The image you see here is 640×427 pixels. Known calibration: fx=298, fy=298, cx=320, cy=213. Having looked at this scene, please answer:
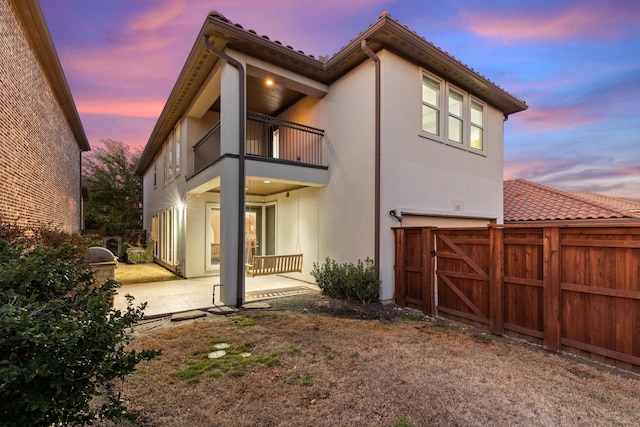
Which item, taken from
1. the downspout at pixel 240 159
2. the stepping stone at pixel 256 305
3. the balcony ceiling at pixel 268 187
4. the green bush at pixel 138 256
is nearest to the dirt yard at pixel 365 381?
the stepping stone at pixel 256 305

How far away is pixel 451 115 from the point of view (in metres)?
9.21

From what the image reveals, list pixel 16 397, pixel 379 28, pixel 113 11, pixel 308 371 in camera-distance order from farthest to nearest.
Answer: pixel 113 11 < pixel 379 28 < pixel 308 371 < pixel 16 397

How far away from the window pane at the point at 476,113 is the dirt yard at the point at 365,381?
294 inches

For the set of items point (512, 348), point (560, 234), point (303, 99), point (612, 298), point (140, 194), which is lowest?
point (512, 348)

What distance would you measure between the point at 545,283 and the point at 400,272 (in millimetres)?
3112

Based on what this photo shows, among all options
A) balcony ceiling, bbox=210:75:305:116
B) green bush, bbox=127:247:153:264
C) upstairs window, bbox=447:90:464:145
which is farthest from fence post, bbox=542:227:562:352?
green bush, bbox=127:247:153:264

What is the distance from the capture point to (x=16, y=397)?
5.02 feet

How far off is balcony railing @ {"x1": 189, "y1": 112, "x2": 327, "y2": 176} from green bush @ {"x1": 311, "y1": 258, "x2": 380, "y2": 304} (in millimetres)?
3317

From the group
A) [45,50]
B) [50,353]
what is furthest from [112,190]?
[50,353]

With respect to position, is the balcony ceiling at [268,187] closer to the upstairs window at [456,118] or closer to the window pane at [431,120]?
the window pane at [431,120]

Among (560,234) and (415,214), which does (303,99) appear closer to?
(415,214)

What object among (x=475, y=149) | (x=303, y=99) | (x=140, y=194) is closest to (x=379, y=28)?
(x=303, y=99)

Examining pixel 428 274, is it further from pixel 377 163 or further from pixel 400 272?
pixel 377 163

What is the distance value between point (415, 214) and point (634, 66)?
11.0 meters
